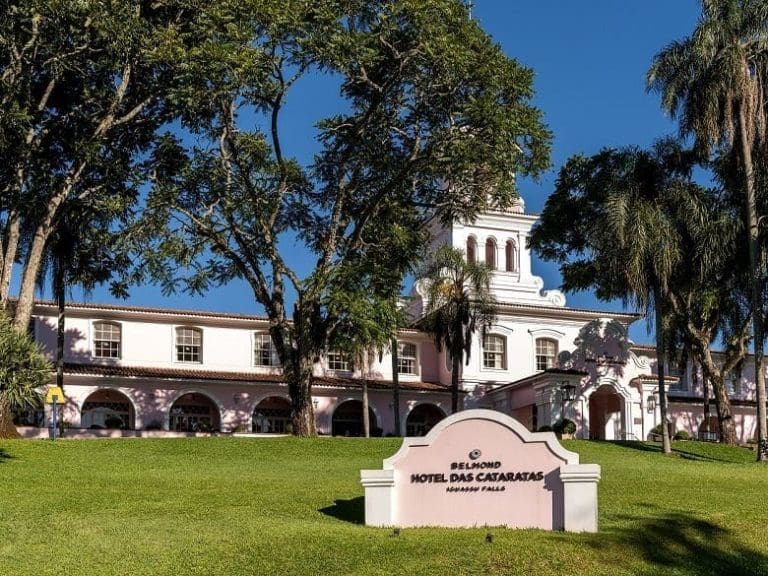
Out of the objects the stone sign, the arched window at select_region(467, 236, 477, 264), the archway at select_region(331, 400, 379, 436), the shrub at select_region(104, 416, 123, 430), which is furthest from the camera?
the arched window at select_region(467, 236, 477, 264)

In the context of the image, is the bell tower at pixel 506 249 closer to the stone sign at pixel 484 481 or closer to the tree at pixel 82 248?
the tree at pixel 82 248

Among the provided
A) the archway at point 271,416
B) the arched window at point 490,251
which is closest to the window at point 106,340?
the archway at point 271,416

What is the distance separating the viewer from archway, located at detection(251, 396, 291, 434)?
159 feet

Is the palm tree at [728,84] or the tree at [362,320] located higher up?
the palm tree at [728,84]

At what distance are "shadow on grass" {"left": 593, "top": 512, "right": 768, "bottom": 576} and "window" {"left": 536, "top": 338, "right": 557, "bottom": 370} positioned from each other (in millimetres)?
33933

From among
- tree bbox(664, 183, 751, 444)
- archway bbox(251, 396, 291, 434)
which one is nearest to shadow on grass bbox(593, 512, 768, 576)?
tree bbox(664, 183, 751, 444)

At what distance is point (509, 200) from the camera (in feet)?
111

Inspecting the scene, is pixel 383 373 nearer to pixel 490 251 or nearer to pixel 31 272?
pixel 490 251

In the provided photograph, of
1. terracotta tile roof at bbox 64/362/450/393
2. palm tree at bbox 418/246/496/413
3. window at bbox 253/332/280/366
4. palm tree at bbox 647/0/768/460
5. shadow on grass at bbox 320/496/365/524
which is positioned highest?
palm tree at bbox 647/0/768/460

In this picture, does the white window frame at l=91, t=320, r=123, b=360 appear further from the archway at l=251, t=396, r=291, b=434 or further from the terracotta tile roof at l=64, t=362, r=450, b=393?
the archway at l=251, t=396, r=291, b=434

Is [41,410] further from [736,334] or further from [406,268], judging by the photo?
[736,334]

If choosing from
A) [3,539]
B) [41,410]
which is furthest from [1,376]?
[41,410]

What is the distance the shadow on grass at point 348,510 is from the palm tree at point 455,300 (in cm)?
2273

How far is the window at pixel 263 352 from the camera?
161ft
